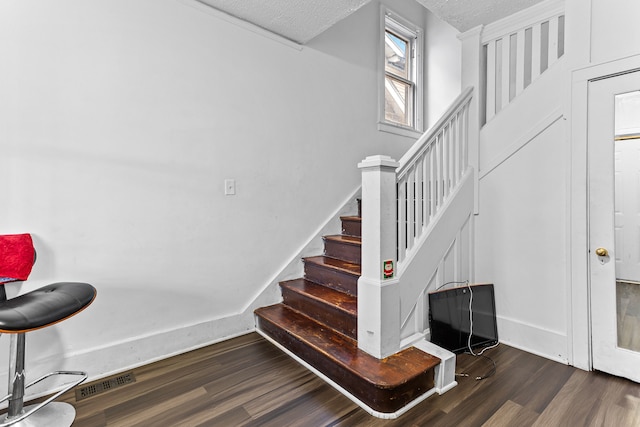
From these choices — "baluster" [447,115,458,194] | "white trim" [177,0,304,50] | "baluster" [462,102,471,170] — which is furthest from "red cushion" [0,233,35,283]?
"baluster" [462,102,471,170]

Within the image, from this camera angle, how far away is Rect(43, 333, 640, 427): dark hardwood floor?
1.66m

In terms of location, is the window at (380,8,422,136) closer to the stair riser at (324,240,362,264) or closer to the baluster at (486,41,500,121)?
the baluster at (486,41,500,121)

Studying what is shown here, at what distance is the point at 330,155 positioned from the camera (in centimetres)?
327

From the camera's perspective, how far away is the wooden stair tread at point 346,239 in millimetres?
2813

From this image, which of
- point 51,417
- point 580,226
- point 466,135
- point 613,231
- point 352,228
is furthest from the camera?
point 352,228

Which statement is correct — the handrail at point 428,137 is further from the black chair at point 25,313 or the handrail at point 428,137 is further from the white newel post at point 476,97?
the black chair at point 25,313

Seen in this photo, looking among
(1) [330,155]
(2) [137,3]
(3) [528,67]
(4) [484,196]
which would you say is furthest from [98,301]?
(3) [528,67]

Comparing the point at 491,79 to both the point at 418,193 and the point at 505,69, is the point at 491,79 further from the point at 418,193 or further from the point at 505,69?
the point at 418,193

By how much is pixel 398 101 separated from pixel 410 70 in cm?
53

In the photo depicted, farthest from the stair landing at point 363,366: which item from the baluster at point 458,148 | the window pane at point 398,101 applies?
the window pane at point 398,101

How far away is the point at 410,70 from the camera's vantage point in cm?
435

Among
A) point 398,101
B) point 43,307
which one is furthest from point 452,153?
point 43,307

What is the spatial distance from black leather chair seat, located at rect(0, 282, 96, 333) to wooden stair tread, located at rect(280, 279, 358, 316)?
1.44 meters

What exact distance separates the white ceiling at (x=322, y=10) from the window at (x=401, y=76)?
1.28m
